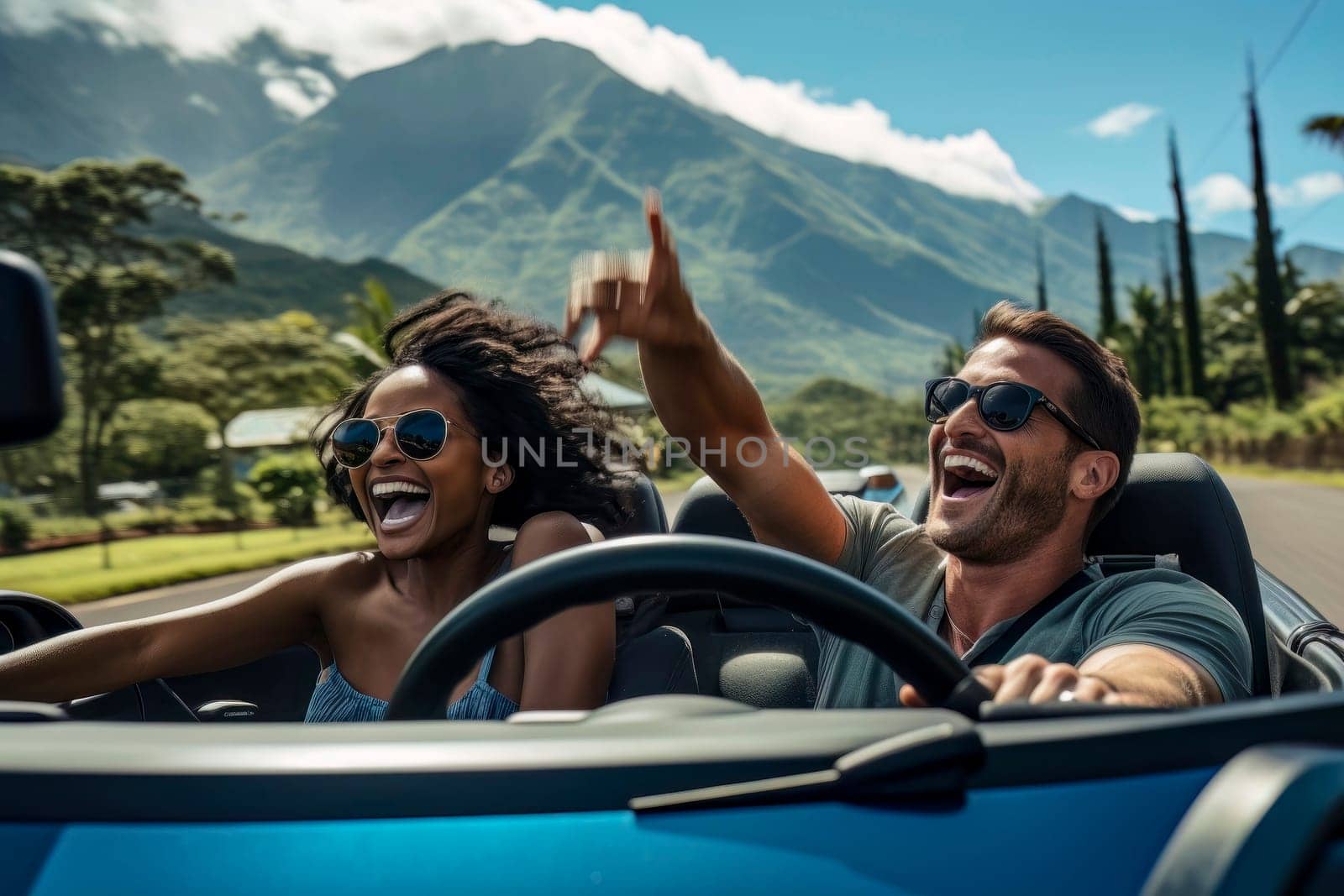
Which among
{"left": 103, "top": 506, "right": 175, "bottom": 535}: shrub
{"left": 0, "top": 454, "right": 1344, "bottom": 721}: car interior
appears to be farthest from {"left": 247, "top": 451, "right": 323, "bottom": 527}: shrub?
{"left": 0, "top": 454, "right": 1344, "bottom": 721}: car interior

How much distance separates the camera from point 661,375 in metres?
2.45

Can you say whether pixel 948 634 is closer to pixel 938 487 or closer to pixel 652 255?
pixel 938 487

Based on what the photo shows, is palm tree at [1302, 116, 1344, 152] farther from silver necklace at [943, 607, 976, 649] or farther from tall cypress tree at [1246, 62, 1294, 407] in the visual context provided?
silver necklace at [943, 607, 976, 649]

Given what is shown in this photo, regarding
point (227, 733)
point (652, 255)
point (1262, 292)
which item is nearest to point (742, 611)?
point (652, 255)

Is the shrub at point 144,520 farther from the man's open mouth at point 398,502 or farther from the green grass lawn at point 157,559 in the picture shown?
the man's open mouth at point 398,502

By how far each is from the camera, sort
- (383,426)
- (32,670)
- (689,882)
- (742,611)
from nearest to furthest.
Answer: (689,882)
(32,670)
(383,426)
(742,611)

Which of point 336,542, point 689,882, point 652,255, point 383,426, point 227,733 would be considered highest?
point 652,255

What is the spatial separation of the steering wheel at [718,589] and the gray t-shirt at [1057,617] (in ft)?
2.73

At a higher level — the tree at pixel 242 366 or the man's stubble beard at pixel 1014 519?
the tree at pixel 242 366

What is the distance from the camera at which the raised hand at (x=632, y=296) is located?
2.01 meters

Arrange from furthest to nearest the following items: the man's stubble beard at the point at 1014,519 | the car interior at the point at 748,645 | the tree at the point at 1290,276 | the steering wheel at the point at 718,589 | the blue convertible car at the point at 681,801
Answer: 1. the tree at the point at 1290,276
2. the man's stubble beard at the point at 1014,519
3. the car interior at the point at 748,645
4. the steering wheel at the point at 718,589
5. the blue convertible car at the point at 681,801

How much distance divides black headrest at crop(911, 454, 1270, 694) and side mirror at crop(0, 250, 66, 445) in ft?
7.41

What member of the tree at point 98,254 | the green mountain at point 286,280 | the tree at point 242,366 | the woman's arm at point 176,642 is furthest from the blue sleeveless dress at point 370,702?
the green mountain at point 286,280

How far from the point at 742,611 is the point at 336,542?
1948 centimetres
